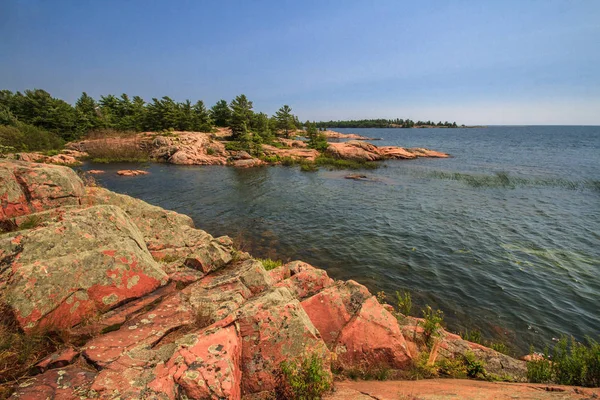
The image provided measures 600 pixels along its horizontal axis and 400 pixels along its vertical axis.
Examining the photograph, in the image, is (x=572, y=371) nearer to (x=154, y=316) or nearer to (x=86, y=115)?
(x=154, y=316)

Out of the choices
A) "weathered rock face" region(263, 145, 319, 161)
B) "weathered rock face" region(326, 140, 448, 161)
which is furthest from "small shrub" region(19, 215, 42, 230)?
"weathered rock face" region(326, 140, 448, 161)

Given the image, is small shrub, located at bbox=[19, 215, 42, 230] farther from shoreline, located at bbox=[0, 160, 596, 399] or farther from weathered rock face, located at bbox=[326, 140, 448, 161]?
weathered rock face, located at bbox=[326, 140, 448, 161]

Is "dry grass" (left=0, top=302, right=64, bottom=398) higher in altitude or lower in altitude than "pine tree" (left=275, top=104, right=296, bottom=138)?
lower

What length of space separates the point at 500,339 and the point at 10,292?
15.0 metres

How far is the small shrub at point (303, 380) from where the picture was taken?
14.7 feet

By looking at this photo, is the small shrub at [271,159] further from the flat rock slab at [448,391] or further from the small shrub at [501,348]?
the flat rock slab at [448,391]

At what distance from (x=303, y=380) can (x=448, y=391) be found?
2.88 metres

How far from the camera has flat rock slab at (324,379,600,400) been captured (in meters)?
4.48

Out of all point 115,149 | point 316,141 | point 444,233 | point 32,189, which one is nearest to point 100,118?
point 115,149

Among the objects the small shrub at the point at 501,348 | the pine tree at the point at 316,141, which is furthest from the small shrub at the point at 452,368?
the pine tree at the point at 316,141

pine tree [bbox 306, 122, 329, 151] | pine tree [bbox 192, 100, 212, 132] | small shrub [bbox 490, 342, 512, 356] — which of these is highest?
pine tree [bbox 192, 100, 212, 132]

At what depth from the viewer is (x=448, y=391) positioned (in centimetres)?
473

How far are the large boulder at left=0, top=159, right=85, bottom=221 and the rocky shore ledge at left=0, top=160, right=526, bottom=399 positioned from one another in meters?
0.03

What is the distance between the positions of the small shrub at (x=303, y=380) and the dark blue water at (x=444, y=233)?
323 inches
